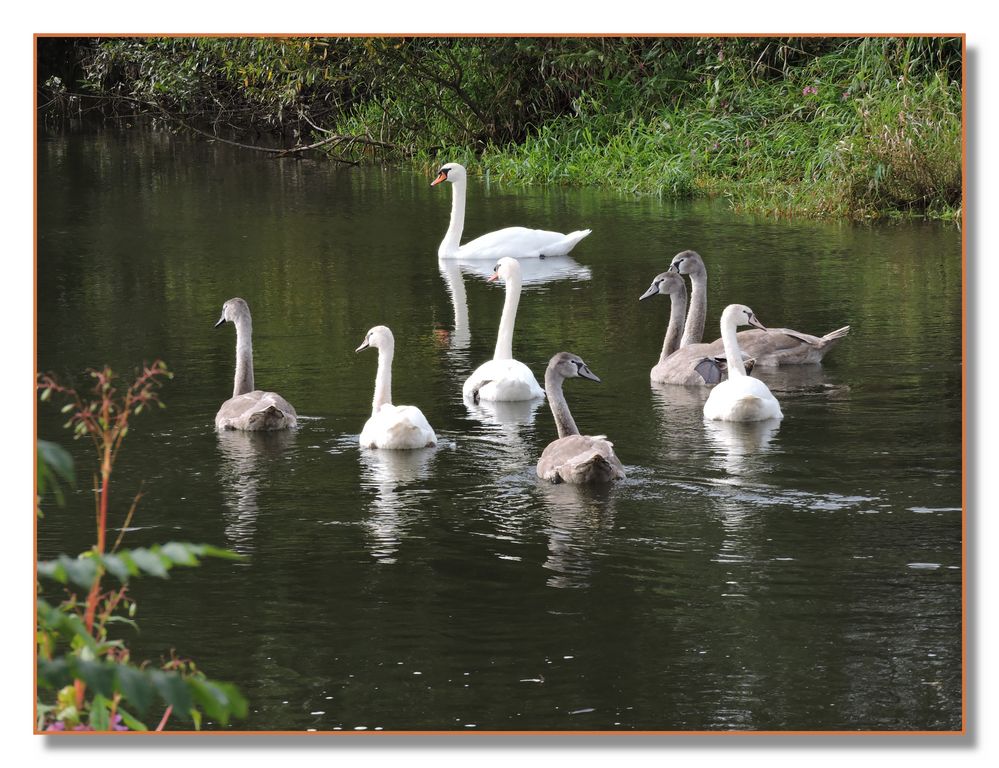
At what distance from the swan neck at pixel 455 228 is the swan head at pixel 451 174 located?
0.31 meters

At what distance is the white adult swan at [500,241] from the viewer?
16.5m

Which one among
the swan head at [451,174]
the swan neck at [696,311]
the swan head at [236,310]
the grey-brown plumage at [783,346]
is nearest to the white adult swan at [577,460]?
the swan head at [236,310]

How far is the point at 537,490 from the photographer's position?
8406 millimetres

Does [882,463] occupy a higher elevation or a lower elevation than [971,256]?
lower

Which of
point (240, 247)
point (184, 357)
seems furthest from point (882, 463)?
point (240, 247)

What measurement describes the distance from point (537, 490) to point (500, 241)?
8522 millimetres

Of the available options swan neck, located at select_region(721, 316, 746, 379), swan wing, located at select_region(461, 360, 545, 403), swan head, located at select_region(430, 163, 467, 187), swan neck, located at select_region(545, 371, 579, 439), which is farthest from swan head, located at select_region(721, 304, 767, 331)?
swan head, located at select_region(430, 163, 467, 187)

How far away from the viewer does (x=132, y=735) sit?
525 centimetres

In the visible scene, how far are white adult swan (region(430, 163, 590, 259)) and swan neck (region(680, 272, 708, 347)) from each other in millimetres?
4394

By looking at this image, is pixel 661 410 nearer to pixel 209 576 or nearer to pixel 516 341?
pixel 516 341

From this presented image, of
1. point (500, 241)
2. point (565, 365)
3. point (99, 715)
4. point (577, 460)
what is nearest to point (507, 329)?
point (565, 365)

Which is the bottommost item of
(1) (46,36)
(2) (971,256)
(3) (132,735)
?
(3) (132,735)

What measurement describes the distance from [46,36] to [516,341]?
6508mm

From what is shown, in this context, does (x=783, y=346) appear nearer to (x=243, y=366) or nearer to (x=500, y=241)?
(x=243, y=366)
